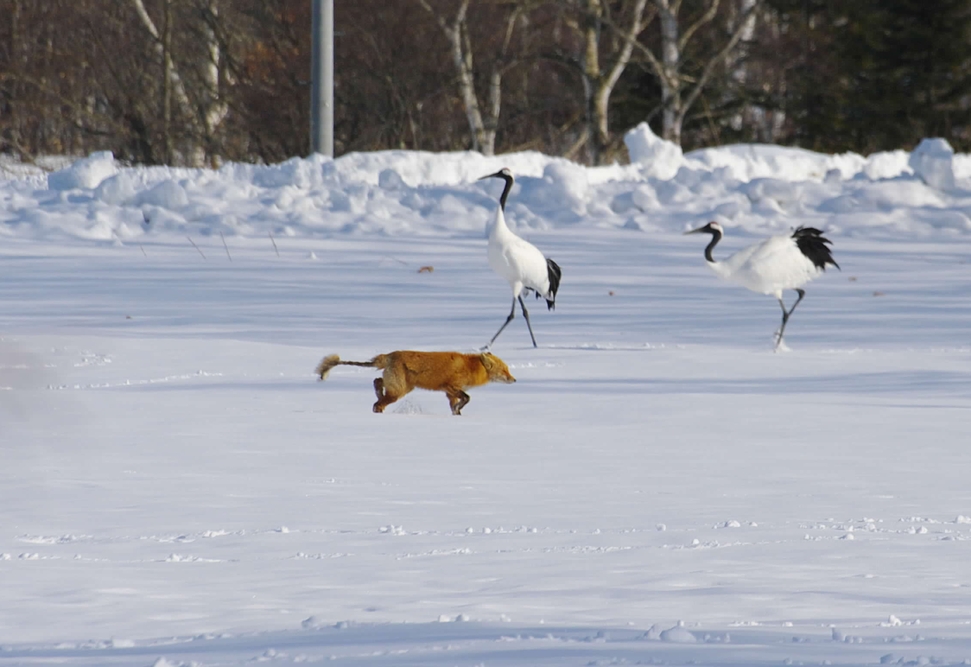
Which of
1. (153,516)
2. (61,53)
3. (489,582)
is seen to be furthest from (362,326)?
(61,53)

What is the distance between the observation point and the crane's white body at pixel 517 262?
11.5 m

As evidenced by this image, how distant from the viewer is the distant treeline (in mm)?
29297

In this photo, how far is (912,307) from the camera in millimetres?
13023

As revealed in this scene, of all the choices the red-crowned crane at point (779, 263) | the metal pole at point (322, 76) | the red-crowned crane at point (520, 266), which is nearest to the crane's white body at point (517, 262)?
the red-crowned crane at point (520, 266)

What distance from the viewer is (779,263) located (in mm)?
11602

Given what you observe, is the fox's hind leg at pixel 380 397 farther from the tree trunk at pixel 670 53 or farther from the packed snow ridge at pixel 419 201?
the tree trunk at pixel 670 53

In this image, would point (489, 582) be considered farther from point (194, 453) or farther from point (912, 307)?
point (912, 307)

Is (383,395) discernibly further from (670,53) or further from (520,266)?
(670,53)

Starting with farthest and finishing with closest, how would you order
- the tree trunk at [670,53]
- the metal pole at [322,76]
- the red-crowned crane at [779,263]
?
the tree trunk at [670,53], the metal pole at [322,76], the red-crowned crane at [779,263]

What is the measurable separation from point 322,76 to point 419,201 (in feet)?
10.0

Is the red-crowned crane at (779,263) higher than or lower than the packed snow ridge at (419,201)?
higher

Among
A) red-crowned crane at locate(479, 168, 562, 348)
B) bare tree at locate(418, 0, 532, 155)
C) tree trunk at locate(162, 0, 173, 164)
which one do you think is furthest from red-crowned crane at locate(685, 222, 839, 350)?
tree trunk at locate(162, 0, 173, 164)

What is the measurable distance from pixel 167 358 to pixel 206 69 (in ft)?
72.6

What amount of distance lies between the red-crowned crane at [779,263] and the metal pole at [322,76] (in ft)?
36.8
